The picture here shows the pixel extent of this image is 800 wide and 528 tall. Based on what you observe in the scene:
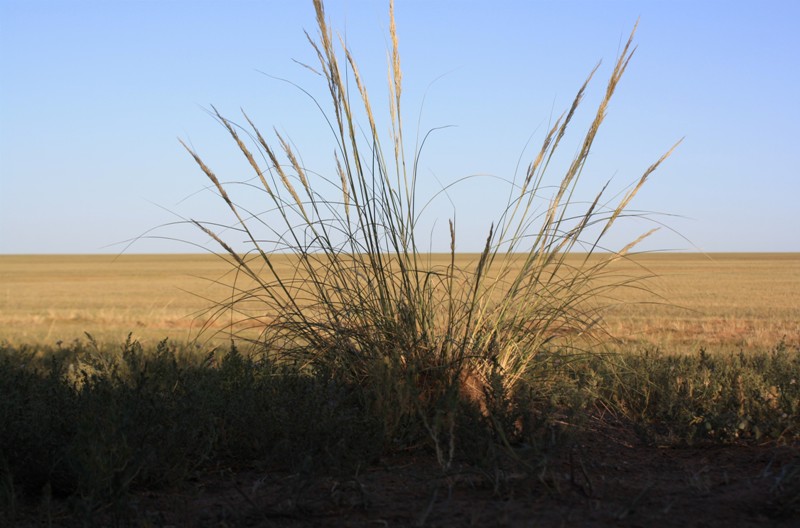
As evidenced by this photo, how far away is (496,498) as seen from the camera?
2545 mm

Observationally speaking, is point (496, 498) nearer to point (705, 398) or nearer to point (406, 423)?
point (406, 423)

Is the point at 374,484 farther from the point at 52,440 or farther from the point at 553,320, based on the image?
the point at 553,320

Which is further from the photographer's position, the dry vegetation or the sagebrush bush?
the sagebrush bush

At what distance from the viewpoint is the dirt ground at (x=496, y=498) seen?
2.33 meters

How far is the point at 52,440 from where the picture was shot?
9.84ft

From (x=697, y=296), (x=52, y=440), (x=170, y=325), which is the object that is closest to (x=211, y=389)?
(x=52, y=440)

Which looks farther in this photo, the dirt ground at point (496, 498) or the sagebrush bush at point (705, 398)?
the sagebrush bush at point (705, 398)

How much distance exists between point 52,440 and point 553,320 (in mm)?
2510

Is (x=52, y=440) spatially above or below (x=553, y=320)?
below

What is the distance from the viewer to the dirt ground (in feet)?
7.63

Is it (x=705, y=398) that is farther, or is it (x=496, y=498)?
(x=705, y=398)

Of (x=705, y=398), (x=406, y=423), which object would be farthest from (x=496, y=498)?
(x=705, y=398)

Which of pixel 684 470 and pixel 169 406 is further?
pixel 169 406

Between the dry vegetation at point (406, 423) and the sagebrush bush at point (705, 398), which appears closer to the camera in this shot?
the dry vegetation at point (406, 423)
